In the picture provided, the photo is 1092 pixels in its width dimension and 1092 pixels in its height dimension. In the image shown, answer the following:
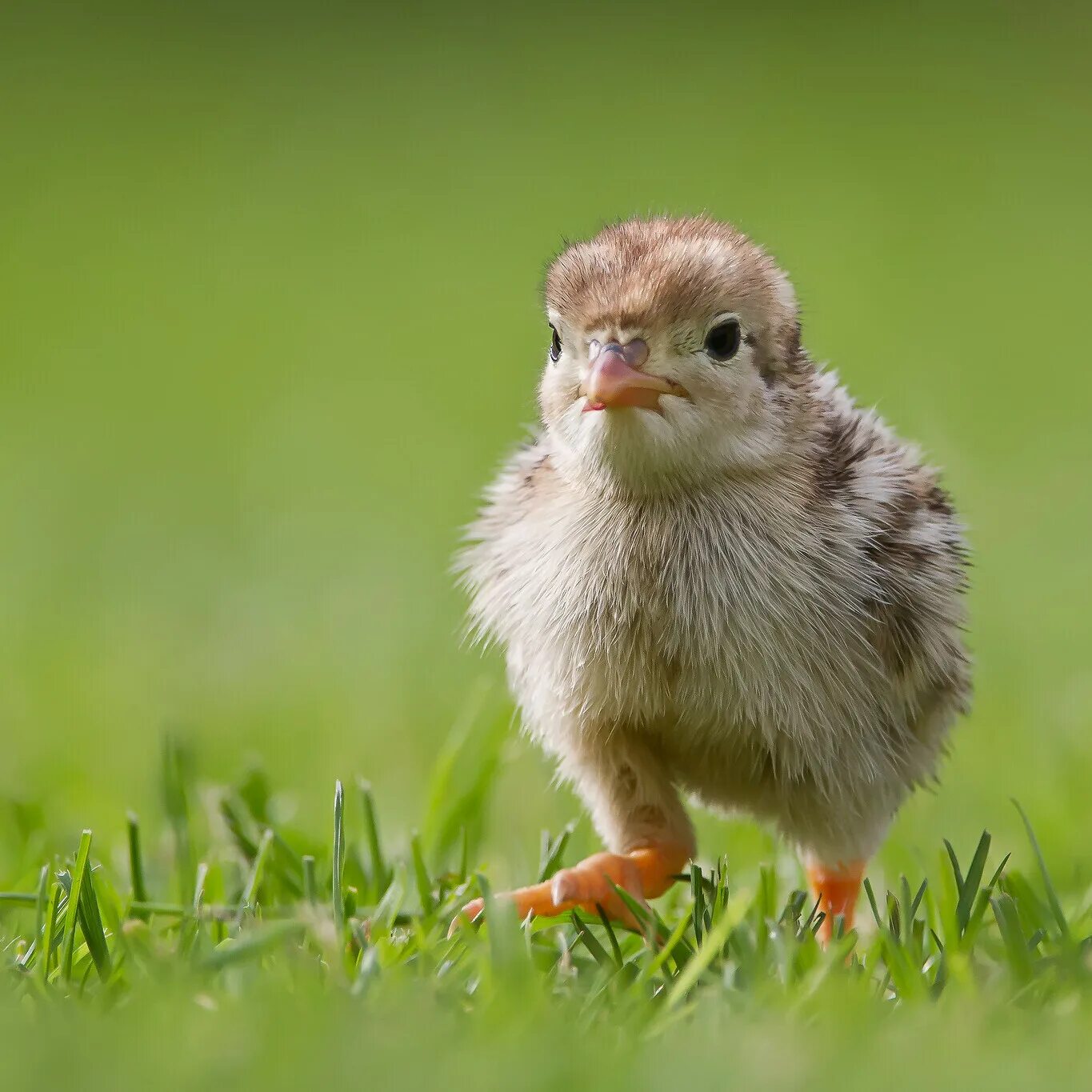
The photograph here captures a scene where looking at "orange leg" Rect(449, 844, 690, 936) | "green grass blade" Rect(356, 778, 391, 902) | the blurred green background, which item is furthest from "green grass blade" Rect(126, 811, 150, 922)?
the blurred green background

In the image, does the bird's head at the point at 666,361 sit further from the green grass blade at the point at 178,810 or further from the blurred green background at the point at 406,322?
the blurred green background at the point at 406,322

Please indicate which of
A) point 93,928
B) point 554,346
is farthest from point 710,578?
point 93,928

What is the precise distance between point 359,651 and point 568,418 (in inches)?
112

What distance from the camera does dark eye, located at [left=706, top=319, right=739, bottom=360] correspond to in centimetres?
315

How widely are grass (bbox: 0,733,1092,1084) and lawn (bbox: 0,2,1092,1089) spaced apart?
14 millimetres

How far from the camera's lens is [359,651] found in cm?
590

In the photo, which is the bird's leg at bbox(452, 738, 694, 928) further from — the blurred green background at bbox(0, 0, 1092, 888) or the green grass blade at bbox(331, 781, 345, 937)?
the blurred green background at bbox(0, 0, 1092, 888)

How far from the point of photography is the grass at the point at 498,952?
8.34 ft

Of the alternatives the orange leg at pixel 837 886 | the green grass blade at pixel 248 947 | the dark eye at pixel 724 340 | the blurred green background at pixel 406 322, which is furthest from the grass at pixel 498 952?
the dark eye at pixel 724 340

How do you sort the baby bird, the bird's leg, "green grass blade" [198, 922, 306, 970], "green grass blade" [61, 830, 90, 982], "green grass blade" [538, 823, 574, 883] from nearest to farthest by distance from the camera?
"green grass blade" [198, 922, 306, 970] → "green grass blade" [61, 830, 90, 982] → the baby bird → the bird's leg → "green grass blade" [538, 823, 574, 883]

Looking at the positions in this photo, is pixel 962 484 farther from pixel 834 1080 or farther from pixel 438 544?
pixel 834 1080

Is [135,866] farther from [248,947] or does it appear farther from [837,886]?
[837,886]

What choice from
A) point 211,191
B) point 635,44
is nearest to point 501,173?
point 211,191

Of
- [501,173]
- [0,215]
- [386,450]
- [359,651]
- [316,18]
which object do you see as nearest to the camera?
[359,651]
